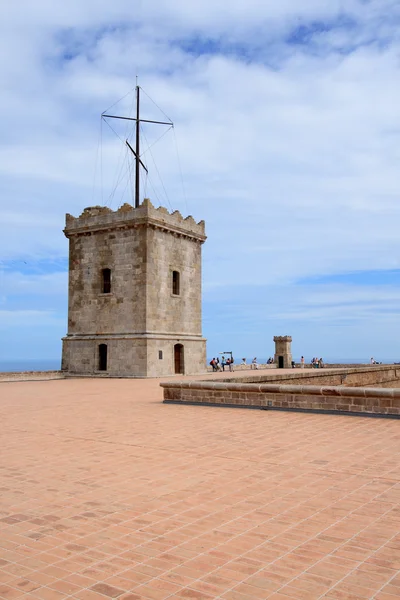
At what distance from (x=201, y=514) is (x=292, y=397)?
682 cm

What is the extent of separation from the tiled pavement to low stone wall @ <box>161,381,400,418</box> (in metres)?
1.15

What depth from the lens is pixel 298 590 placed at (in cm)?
323

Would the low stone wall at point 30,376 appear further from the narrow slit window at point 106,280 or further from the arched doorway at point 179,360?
the arched doorway at point 179,360

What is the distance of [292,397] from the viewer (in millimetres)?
11180

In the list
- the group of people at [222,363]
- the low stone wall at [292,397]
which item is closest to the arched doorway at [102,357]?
the group of people at [222,363]

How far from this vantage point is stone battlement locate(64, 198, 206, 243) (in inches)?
1039

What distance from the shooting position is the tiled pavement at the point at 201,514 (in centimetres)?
337

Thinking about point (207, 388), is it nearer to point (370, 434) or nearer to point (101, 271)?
point (370, 434)

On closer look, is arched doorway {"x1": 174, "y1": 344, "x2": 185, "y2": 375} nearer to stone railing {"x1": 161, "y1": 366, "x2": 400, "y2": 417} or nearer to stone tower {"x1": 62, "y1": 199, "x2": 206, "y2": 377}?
stone tower {"x1": 62, "y1": 199, "x2": 206, "y2": 377}

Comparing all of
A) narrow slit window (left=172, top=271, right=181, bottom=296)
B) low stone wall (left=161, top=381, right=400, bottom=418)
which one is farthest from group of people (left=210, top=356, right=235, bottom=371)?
low stone wall (left=161, top=381, right=400, bottom=418)

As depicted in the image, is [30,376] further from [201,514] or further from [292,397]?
[201,514]

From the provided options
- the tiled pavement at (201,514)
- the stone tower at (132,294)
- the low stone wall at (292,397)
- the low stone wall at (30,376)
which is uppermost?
A: the stone tower at (132,294)

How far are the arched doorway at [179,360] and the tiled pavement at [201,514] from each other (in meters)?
19.6

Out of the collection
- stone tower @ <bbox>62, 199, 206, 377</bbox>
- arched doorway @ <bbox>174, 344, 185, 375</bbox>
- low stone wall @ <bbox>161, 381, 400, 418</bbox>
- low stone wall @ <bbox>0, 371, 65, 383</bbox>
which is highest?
stone tower @ <bbox>62, 199, 206, 377</bbox>
